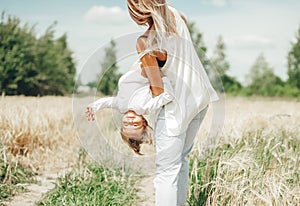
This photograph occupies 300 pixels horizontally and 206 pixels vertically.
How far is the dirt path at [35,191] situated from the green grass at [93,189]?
14 cm

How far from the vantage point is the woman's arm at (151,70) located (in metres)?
2.61

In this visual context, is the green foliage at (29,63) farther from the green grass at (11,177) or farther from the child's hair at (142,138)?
the child's hair at (142,138)

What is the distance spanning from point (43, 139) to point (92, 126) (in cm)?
85

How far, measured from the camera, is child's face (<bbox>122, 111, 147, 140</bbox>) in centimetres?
278

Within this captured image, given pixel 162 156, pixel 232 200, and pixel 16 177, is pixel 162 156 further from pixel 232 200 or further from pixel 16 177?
pixel 16 177

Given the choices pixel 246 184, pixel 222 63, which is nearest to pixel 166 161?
pixel 246 184

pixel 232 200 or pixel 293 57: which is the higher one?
pixel 293 57

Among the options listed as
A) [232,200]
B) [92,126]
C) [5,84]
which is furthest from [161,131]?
[5,84]

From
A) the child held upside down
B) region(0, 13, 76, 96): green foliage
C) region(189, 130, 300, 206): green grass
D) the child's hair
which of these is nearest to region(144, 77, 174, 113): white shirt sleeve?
the child held upside down

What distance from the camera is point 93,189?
418cm

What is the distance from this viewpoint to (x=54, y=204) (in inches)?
149

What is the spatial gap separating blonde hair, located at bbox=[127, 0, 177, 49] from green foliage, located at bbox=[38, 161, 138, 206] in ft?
5.07

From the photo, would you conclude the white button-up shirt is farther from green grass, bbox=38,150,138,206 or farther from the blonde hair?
green grass, bbox=38,150,138,206

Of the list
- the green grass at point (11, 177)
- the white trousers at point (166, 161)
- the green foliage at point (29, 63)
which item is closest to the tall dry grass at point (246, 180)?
A: the white trousers at point (166, 161)
